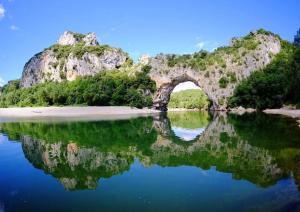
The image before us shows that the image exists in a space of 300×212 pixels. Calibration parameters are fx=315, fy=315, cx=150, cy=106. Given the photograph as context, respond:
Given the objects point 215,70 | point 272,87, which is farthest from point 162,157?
point 215,70

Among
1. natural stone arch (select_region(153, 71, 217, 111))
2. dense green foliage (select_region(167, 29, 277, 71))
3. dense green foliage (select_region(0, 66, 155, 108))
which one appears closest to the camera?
dense green foliage (select_region(0, 66, 155, 108))

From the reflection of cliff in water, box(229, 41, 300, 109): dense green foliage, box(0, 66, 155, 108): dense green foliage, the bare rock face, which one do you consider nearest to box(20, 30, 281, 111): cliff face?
the bare rock face

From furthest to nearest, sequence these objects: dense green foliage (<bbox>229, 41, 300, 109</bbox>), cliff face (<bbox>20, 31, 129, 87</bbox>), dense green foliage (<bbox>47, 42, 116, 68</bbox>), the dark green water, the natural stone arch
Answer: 1. dense green foliage (<bbox>47, 42, 116, 68</bbox>)
2. cliff face (<bbox>20, 31, 129, 87</bbox>)
3. the natural stone arch
4. dense green foliage (<bbox>229, 41, 300, 109</bbox>)
5. the dark green water

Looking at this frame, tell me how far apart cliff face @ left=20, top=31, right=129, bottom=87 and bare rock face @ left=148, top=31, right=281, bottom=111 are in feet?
130

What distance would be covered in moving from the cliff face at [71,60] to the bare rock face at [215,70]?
39513 mm

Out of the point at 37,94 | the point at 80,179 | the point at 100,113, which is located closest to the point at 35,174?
the point at 80,179

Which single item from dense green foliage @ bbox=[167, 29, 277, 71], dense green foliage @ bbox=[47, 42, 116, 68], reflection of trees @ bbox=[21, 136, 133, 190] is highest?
dense green foliage @ bbox=[47, 42, 116, 68]

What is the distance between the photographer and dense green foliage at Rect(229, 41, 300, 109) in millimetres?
73500

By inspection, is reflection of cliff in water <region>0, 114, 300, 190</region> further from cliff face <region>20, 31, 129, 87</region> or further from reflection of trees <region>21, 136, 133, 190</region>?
cliff face <region>20, 31, 129, 87</region>

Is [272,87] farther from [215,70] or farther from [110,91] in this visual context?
[110,91]

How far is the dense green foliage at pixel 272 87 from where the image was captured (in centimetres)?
7350

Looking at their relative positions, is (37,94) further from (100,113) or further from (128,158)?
(128,158)

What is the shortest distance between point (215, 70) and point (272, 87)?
71.4 feet

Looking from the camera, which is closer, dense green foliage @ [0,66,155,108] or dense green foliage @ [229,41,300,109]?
dense green foliage @ [229,41,300,109]
